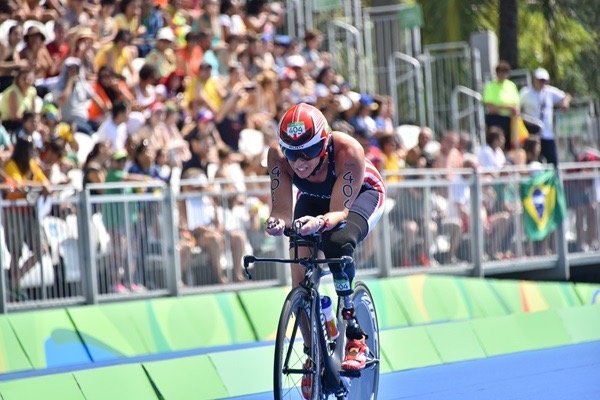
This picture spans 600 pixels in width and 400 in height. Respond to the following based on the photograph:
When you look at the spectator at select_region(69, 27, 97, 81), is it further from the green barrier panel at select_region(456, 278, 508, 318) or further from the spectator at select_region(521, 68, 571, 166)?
the spectator at select_region(521, 68, 571, 166)

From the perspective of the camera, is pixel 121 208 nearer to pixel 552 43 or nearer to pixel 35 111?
pixel 35 111

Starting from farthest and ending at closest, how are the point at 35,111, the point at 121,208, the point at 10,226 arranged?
the point at 35,111 → the point at 121,208 → the point at 10,226

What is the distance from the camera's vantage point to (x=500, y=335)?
14.4m

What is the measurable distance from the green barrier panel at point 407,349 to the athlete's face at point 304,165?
13.3 feet

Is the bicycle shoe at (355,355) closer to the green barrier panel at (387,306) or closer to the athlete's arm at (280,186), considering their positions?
the athlete's arm at (280,186)

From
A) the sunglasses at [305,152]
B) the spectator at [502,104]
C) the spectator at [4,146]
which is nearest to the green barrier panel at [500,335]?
the spectator at [4,146]

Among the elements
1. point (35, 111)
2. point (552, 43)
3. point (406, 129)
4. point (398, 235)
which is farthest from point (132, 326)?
point (552, 43)

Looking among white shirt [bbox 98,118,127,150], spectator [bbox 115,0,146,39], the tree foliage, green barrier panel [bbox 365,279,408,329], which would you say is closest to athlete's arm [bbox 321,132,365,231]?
green barrier panel [bbox 365,279,408,329]

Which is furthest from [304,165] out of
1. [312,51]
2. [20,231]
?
[312,51]

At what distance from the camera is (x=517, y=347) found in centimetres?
1446

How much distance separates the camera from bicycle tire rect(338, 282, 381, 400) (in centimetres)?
1000

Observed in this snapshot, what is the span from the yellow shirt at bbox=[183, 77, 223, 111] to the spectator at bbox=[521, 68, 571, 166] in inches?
210

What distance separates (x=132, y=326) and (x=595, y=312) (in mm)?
4973

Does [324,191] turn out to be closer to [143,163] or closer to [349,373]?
[349,373]
